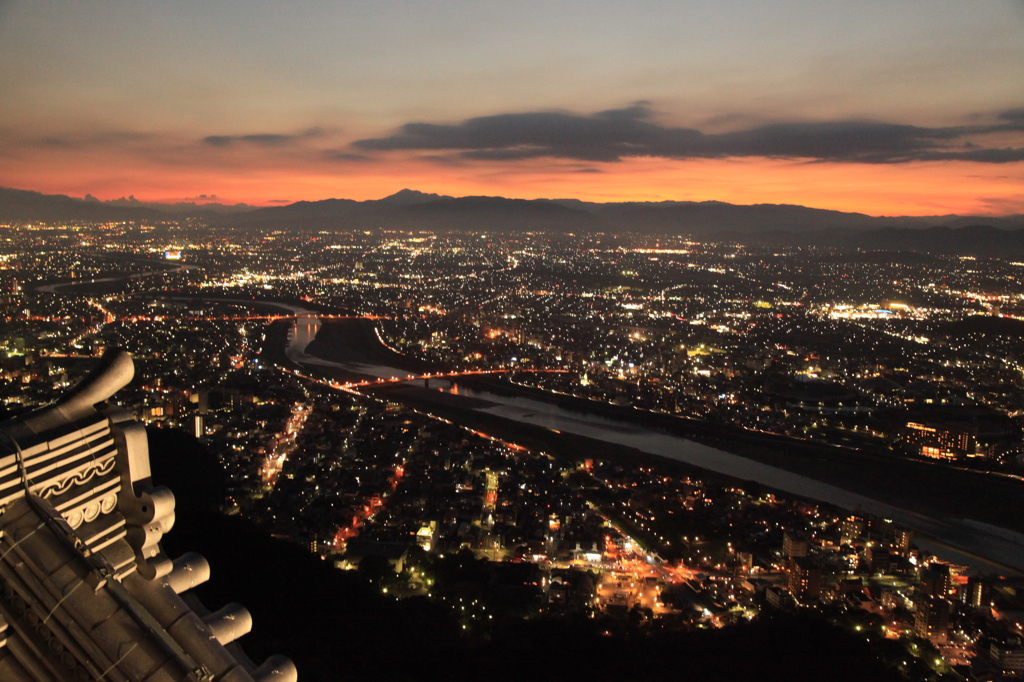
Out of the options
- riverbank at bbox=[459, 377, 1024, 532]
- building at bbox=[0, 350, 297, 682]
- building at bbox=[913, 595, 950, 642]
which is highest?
building at bbox=[0, 350, 297, 682]

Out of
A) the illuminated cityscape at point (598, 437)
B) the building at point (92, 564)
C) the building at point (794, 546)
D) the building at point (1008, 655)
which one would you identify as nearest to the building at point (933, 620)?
the illuminated cityscape at point (598, 437)

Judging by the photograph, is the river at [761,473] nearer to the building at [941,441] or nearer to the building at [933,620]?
the building at [933,620]

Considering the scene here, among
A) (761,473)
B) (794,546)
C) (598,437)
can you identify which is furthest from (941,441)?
(794,546)

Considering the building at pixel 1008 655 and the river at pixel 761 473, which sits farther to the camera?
the river at pixel 761 473

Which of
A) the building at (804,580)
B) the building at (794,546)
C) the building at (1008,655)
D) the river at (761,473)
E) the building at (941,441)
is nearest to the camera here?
the building at (1008,655)

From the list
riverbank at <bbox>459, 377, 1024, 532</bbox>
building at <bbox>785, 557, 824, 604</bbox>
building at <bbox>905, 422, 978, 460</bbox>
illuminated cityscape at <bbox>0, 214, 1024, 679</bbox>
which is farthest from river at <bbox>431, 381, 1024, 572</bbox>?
building at <bbox>905, 422, 978, 460</bbox>

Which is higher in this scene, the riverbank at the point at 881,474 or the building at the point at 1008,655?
the building at the point at 1008,655

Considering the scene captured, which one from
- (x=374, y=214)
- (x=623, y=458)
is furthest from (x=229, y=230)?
(x=623, y=458)

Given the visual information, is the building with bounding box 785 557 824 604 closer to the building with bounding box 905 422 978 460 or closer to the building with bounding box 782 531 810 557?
the building with bounding box 782 531 810 557

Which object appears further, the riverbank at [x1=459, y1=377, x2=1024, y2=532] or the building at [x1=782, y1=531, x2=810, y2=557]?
the riverbank at [x1=459, y1=377, x2=1024, y2=532]

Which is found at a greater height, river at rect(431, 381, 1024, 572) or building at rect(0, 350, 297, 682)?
building at rect(0, 350, 297, 682)

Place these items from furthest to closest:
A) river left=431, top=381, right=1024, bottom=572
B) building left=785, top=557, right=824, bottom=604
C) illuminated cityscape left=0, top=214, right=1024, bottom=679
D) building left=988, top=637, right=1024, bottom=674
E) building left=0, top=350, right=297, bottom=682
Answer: river left=431, top=381, right=1024, bottom=572 → building left=785, top=557, right=824, bottom=604 → illuminated cityscape left=0, top=214, right=1024, bottom=679 → building left=988, top=637, right=1024, bottom=674 → building left=0, top=350, right=297, bottom=682
